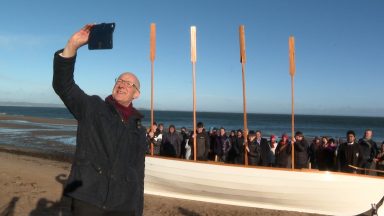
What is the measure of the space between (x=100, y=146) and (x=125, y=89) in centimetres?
38

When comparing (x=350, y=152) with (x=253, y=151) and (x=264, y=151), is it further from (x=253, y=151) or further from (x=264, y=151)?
(x=253, y=151)

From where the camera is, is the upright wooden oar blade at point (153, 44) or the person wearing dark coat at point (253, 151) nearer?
the person wearing dark coat at point (253, 151)

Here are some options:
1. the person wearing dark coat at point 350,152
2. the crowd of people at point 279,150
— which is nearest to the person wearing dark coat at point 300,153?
the crowd of people at point 279,150

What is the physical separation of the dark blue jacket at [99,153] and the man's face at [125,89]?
0.07 m

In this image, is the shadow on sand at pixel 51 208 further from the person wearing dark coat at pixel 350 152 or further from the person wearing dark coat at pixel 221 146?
the person wearing dark coat at pixel 350 152

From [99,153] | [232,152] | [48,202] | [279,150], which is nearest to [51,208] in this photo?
[48,202]

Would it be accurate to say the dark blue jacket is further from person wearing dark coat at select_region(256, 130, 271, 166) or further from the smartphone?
person wearing dark coat at select_region(256, 130, 271, 166)

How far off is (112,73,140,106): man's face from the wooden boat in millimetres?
5788

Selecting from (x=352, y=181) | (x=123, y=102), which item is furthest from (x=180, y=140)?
(x=123, y=102)

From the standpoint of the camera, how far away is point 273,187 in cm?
791

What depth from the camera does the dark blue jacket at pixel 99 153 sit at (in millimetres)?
2246

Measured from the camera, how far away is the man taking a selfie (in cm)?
221

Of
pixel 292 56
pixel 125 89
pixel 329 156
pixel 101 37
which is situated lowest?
pixel 329 156

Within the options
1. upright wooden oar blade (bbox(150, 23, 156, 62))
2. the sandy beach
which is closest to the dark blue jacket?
the sandy beach
